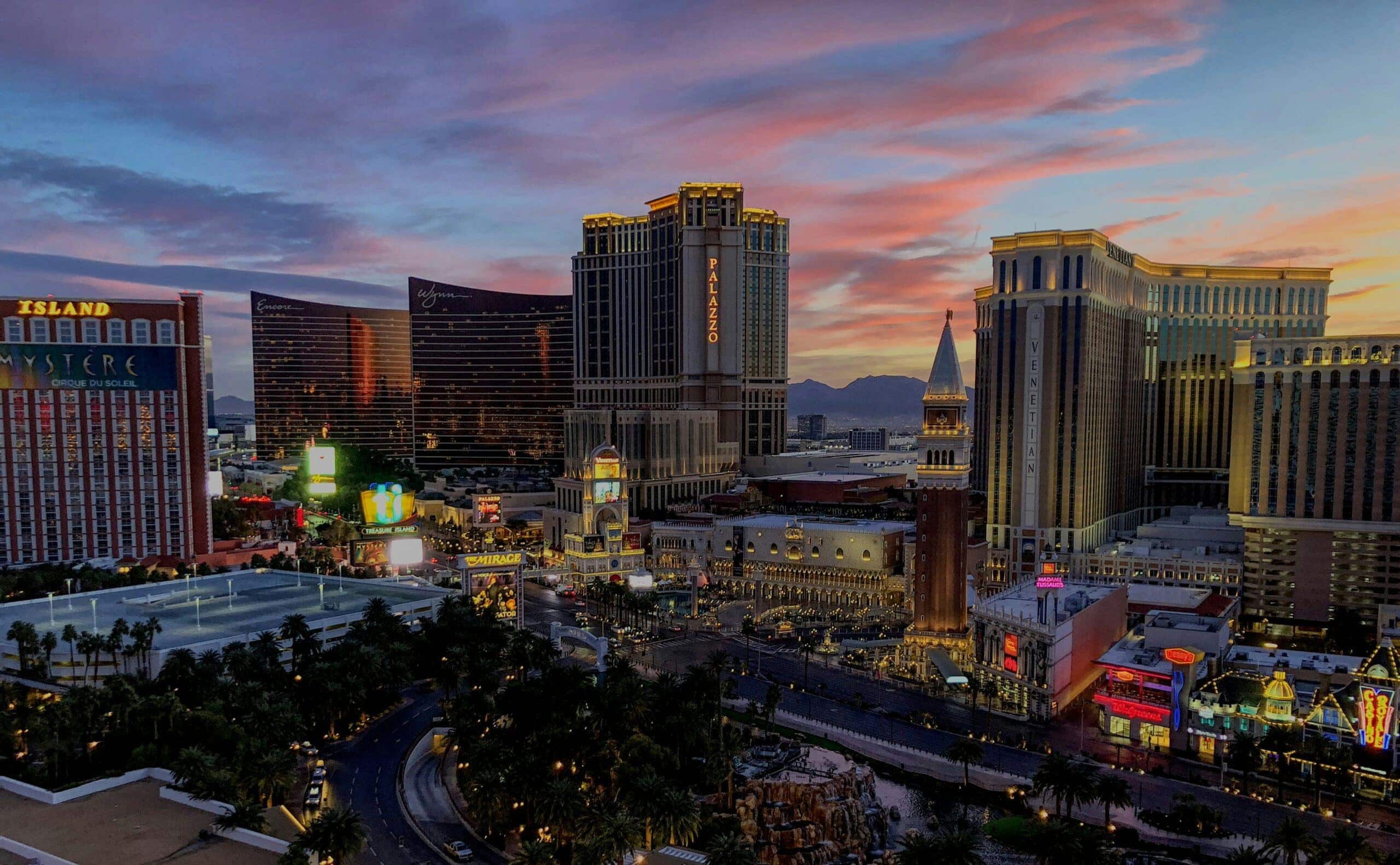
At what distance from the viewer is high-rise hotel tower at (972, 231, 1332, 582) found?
118 m

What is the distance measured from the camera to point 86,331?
3922 inches

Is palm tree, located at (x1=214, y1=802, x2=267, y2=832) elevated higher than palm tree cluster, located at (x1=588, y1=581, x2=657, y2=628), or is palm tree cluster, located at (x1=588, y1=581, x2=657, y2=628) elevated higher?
palm tree, located at (x1=214, y1=802, x2=267, y2=832)

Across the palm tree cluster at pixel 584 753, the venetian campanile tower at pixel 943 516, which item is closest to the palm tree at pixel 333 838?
the palm tree cluster at pixel 584 753

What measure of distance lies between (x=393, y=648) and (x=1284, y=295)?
138825mm

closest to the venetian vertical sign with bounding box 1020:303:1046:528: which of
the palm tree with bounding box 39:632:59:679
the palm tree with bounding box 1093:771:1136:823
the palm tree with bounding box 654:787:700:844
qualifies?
the palm tree with bounding box 1093:771:1136:823

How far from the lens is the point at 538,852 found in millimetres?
46000

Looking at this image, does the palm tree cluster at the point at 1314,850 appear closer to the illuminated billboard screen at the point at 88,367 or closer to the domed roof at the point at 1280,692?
the domed roof at the point at 1280,692

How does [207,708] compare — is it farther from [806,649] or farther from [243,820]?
[806,649]

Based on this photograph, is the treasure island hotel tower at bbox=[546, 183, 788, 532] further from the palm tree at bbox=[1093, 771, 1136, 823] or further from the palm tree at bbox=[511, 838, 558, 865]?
the palm tree at bbox=[511, 838, 558, 865]

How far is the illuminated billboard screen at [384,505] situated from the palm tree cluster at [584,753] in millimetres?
53663

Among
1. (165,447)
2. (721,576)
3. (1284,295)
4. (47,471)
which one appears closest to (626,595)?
(721,576)

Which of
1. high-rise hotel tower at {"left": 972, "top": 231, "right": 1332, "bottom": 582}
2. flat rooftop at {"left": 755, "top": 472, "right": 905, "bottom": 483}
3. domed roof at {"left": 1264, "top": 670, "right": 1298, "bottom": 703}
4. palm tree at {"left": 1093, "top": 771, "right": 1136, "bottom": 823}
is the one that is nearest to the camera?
palm tree at {"left": 1093, "top": 771, "right": 1136, "bottom": 823}

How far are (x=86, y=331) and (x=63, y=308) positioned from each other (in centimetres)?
303

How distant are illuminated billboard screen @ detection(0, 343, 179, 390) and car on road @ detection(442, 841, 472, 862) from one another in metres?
72.7
